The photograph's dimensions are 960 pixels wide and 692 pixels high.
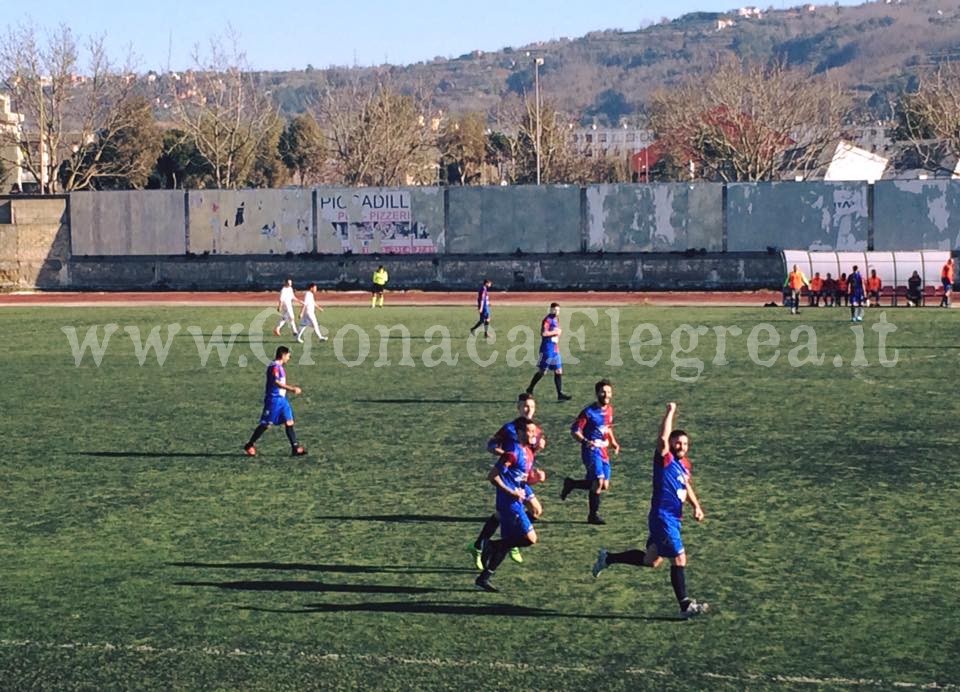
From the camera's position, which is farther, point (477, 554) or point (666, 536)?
point (477, 554)

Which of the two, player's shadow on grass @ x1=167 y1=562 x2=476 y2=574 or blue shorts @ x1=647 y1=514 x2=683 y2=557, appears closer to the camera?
blue shorts @ x1=647 y1=514 x2=683 y2=557

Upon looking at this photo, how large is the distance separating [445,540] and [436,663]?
3.96 metres

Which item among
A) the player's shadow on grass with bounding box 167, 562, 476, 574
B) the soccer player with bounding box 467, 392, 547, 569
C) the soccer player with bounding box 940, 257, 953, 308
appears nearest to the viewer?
the soccer player with bounding box 467, 392, 547, 569

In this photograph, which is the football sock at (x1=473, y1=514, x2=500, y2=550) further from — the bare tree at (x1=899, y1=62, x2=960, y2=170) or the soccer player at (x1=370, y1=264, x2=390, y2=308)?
the bare tree at (x1=899, y1=62, x2=960, y2=170)

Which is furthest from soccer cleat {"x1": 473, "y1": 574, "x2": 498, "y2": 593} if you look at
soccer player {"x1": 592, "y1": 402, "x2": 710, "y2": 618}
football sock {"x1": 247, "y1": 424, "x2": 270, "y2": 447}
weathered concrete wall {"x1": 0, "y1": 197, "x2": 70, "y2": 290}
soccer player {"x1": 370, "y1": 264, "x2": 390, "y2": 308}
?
weathered concrete wall {"x1": 0, "y1": 197, "x2": 70, "y2": 290}

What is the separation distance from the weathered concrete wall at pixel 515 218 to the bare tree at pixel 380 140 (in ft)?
120

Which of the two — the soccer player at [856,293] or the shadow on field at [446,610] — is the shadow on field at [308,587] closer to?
the shadow on field at [446,610]

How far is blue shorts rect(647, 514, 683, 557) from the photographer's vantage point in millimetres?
11500

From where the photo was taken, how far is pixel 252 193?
198 feet

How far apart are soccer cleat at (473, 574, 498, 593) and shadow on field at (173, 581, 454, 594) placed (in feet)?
0.54

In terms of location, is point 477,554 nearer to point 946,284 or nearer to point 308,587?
point 308,587

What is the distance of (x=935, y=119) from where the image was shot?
96.2m

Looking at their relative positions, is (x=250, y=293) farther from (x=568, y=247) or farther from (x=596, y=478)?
(x=596, y=478)

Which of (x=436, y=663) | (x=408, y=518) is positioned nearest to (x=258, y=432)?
(x=408, y=518)
